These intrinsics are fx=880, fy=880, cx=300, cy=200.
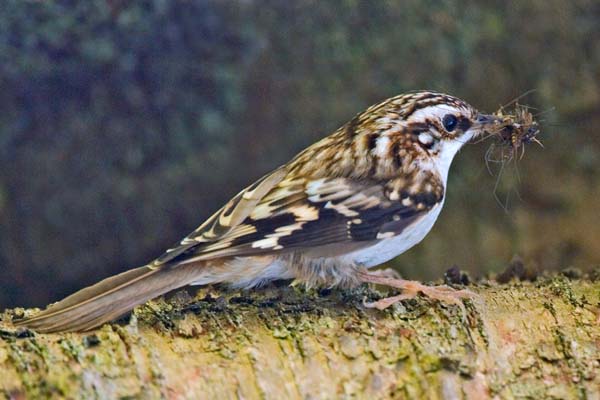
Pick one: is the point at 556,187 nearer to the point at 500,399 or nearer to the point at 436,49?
the point at 436,49

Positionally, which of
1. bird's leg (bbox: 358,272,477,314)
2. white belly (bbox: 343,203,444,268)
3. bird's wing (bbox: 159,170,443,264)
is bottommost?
bird's leg (bbox: 358,272,477,314)

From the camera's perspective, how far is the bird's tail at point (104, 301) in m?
1.64

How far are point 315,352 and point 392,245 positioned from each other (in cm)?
35

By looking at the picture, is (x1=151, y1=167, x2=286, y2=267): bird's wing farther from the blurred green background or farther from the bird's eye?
the blurred green background

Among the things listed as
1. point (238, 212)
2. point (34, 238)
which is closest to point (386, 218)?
point (238, 212)

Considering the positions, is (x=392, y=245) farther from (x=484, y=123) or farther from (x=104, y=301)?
(x=104, y=301)

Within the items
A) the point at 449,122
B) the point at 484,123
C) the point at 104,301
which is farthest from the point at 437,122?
the point at 104,301

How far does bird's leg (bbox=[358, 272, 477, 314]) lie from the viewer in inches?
71.9

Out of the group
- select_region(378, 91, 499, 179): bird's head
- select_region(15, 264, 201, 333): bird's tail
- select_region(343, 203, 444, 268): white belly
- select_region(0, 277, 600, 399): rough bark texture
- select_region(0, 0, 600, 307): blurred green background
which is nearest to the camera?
select_region(0, 277, 600, 399): rough bark texture

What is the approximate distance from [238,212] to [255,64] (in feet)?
3.81

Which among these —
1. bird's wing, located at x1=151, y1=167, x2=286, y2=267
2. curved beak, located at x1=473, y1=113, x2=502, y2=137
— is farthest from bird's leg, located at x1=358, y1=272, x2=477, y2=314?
curved beak, located at x1=473, y1=113, x2=502, y2=137

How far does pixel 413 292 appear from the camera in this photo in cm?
188

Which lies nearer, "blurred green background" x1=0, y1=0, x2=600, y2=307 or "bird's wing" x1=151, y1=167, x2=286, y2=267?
"bird's wing" x1=151, y1=167, x2=286, y2=267

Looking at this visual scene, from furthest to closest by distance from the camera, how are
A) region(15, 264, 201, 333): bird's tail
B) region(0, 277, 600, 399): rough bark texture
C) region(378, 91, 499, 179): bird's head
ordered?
region(378, 91, 499, 179): bird's head, region(15, 264, 201, 333): bird's tail, region(0, 277, 600, 399): rough bark texture
